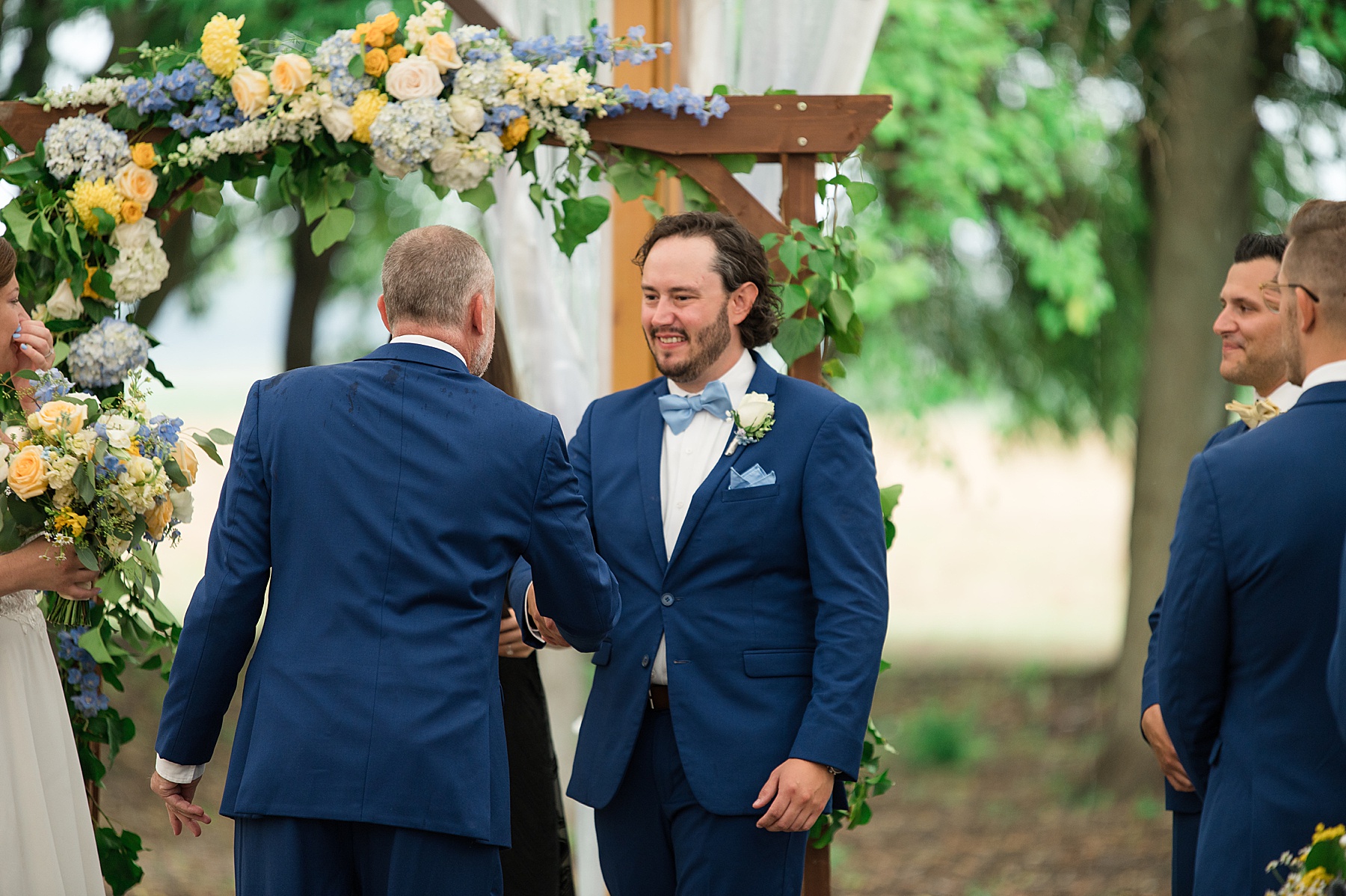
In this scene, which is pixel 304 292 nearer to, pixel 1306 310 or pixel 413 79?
pixel 413 79

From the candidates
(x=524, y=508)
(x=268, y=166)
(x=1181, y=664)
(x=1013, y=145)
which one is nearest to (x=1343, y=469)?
(x=1181, y=664)

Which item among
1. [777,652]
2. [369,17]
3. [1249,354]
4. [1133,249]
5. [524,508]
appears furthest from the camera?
[1133,249]

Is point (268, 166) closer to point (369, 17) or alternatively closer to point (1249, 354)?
point (1249, 354)

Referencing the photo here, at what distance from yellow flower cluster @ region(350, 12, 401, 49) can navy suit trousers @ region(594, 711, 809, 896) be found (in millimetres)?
1907

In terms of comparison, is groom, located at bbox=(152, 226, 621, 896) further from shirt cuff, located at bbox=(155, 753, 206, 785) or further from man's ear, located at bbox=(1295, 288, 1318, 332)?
man's ear, located at bbox=(1295, 288, 1318, 332)

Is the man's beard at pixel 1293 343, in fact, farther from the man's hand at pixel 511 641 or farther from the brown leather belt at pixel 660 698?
the man's hand at pixel 511 641

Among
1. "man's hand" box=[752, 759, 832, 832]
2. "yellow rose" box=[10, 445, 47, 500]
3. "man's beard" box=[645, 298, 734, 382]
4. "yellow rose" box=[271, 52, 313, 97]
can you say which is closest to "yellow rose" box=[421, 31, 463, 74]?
"yellow rose" box=[271, 52, 313, 97]

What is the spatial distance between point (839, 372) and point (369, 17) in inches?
157

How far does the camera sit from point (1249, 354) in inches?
118

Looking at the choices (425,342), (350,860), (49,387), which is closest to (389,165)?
(49,387)

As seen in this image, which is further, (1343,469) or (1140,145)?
(1140,145)

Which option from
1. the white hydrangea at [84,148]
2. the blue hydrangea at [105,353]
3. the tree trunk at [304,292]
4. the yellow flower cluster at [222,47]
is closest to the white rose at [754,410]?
the yellow flower cluster at [222,47]

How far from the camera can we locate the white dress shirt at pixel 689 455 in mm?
2768

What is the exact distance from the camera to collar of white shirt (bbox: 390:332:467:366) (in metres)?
2.33
